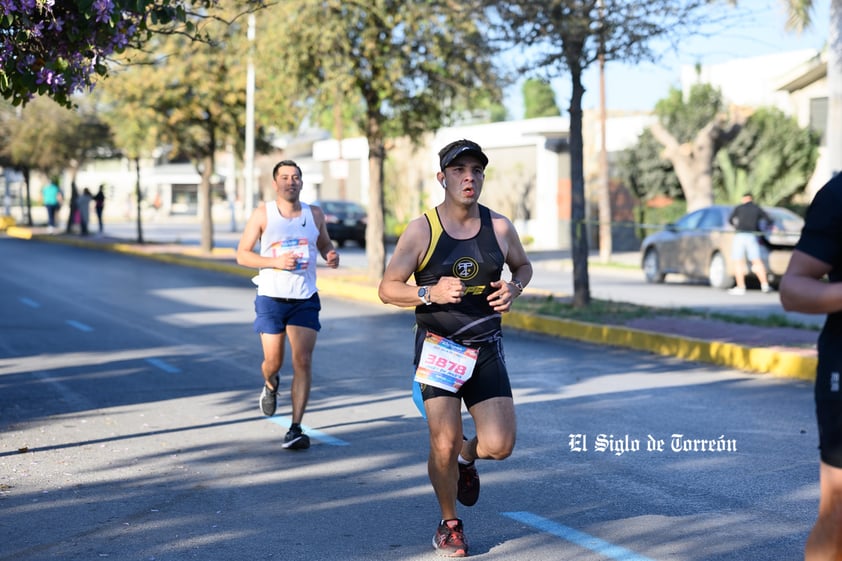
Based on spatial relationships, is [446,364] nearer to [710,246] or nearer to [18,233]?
[710,246]

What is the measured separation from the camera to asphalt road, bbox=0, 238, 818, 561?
6.31 meters

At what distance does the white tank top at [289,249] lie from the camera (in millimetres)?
8977

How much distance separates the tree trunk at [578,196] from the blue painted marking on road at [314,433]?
8382 mm

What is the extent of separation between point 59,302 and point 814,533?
713 inches

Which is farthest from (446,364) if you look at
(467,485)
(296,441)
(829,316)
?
(296,441)

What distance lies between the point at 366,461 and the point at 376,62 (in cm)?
1456

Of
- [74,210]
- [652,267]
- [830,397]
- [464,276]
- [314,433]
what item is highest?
[74,210]

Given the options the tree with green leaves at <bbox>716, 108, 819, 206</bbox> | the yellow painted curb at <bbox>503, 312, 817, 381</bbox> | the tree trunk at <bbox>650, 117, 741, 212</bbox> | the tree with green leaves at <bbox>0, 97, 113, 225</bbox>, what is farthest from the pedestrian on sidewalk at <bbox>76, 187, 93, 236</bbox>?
the yellow painted curb at <bbox>503, 312, 817, 381</bbox>

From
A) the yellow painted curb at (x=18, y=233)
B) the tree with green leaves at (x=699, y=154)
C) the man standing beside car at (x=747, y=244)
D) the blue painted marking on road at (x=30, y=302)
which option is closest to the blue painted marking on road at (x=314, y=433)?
the blue painted marking on road at (x=30, y=302)

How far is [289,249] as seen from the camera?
912cm

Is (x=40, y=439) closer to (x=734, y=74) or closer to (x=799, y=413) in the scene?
(x=799, y=413)

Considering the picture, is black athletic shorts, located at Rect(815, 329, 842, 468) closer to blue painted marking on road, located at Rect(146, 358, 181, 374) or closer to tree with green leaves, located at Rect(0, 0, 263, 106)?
tree with green leaves, located at Rect(0, 0, 263, 106)

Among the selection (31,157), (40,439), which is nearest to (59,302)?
(40,439)

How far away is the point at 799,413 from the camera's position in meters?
10.4
